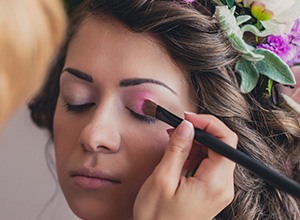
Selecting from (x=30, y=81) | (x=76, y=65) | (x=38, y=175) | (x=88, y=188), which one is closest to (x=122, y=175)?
(x=88, y=188)

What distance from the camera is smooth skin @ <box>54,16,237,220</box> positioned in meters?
0.76

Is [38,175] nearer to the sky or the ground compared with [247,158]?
nearer to the ground

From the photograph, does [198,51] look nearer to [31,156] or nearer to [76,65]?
[76,65]

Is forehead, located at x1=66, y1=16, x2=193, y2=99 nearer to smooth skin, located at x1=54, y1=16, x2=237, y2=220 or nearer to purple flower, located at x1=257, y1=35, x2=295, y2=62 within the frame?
smooth skin, located at x1=54, y1=16, x2=237, y2=220

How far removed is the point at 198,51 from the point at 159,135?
111 millimetres

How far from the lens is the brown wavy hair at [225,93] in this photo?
81cm

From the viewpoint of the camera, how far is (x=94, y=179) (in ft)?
2.65

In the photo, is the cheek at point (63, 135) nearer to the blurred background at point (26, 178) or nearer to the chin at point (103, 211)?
the chin at point (103, 211)

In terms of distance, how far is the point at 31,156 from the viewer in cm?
127

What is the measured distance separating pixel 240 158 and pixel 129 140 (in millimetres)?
149

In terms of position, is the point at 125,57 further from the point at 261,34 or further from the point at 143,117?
the point at 261,34

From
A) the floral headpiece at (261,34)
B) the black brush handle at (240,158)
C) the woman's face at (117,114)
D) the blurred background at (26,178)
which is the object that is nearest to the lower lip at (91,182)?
the woman's face at (117,114)

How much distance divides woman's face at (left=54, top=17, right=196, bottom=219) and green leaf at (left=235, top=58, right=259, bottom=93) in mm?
69

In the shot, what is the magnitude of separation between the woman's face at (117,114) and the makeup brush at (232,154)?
27 mm
